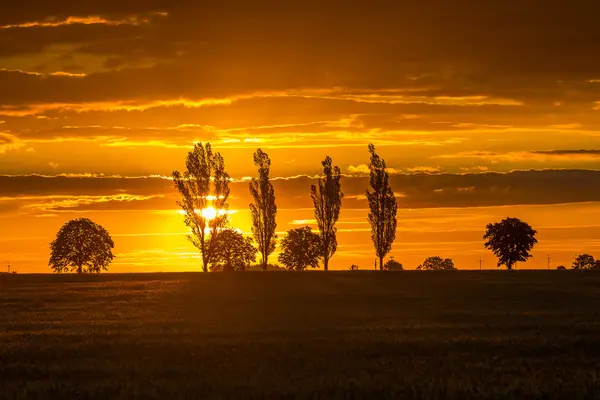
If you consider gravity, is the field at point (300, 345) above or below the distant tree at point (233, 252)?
below

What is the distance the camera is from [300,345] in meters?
34.2

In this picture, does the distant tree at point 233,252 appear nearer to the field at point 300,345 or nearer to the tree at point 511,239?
the tree at point 511,239

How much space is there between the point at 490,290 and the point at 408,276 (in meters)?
20.7

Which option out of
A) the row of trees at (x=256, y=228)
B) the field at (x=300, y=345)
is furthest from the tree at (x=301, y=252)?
the field at (x=300, y=345)

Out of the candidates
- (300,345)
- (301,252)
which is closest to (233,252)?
(301,252)

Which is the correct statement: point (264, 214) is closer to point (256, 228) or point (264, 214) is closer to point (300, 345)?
point (256, 228)

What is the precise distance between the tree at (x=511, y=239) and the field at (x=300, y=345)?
58393 millimetres

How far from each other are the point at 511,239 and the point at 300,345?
101 meters

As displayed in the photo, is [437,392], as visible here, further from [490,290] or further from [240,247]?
[240,247]

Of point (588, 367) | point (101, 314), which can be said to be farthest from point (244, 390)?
point (101, 314)

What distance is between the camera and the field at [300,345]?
80.9 feet

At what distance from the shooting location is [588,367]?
2903cm

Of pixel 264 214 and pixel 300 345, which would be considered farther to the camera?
pixel 264 214

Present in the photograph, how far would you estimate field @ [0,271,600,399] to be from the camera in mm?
24672
